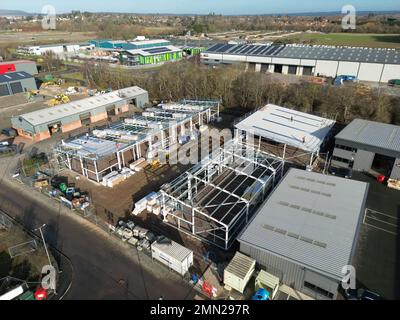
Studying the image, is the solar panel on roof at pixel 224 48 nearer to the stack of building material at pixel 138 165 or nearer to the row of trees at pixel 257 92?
the row of trees at pixel 257 92

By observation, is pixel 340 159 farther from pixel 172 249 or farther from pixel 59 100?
pixel 59 100

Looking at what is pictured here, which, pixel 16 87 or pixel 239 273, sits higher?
pixel 16 87

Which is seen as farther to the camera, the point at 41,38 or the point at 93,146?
the point at 41,38

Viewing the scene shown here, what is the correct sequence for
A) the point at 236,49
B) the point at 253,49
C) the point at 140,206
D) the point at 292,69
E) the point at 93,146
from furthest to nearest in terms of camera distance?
the point at 236,49 → the point at 253,49 → the point at 292,69 → the point at 93,146 → the point at 140,206

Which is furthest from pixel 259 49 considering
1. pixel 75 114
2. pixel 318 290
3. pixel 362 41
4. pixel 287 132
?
pixel 318 290

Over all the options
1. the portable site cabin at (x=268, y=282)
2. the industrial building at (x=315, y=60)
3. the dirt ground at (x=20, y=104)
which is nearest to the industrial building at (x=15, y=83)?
the dirt ground at (x=20, y=104)

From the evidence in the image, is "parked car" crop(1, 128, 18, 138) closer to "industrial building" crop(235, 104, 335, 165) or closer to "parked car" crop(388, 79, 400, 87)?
"industrial building" crop(235, 104, 335, 165)
